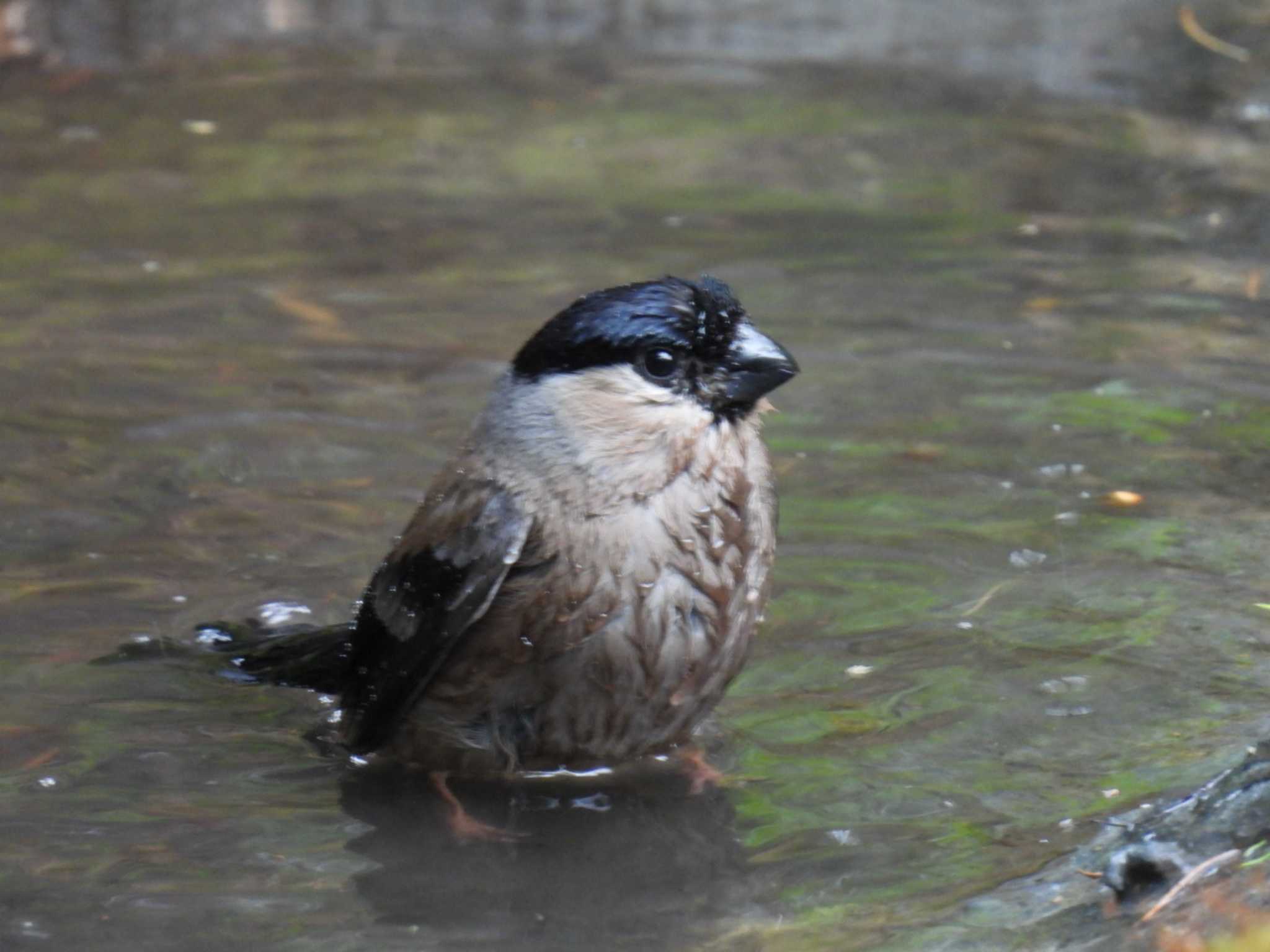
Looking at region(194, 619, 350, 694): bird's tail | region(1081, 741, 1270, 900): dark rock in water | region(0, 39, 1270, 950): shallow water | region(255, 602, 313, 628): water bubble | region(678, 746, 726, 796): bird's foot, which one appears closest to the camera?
region(1081, 741, 1270, 900): dark rock in water

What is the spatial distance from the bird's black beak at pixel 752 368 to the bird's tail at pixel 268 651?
1.18 m

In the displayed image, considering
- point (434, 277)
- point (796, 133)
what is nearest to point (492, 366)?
point (434, 277)

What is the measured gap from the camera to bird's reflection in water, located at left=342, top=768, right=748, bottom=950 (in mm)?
3699

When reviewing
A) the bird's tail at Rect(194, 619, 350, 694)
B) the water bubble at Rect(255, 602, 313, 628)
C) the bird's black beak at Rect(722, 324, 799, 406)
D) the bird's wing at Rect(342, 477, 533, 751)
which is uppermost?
the bird's black beak at Rect(722, 324, 799, 406)

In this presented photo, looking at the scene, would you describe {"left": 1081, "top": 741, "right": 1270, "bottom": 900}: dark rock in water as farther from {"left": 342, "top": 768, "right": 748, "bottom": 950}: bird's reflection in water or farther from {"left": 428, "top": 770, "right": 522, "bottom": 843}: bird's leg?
{"left": 428, "top": 770, "right": 522, "bottom": 843}: bird's leg

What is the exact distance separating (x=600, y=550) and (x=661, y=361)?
0.45m

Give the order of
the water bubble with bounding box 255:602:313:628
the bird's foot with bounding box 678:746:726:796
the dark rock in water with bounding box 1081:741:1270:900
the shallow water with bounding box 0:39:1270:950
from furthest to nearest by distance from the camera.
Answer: the water bubble with bounding box 255:602:313:628 → the bird's foot with bounding box 678:746:726:796 → the shallow water with bounding box 0:39:1270:950 → the dark rock in water with bounding box 1081:741:1270:900

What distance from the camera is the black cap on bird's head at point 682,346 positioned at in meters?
4.11

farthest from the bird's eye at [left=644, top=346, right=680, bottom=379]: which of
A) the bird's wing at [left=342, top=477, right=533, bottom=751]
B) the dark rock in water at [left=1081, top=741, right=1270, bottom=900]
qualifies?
the dark rock in water at [left=1081, top=741, right=1270, bottom=900]

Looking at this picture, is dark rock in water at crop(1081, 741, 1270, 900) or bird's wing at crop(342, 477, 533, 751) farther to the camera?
bird's wing at crop(342, 477, 533, 751)

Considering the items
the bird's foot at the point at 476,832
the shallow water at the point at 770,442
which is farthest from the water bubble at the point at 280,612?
the bird's foot at the point at 476,832

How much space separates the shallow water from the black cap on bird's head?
896mm

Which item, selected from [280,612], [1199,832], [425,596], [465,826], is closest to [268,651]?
[280,612]

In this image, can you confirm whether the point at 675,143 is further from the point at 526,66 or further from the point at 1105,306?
the point at 1105,306
